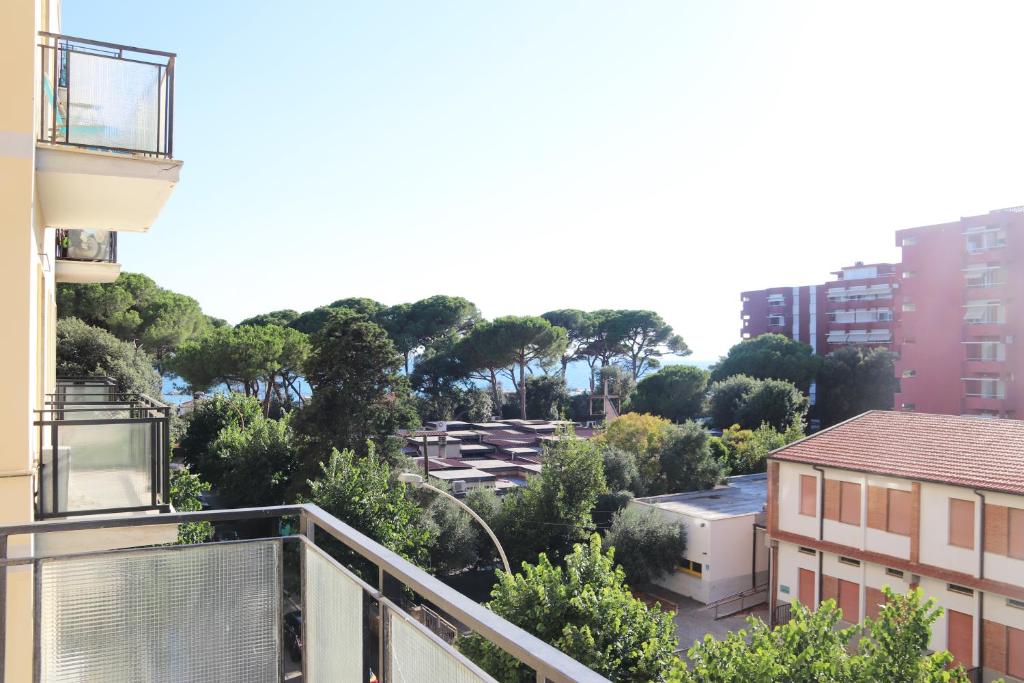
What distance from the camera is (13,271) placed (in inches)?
151

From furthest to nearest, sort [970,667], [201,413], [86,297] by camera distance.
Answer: [86,297] → [201,413] → [970,667]

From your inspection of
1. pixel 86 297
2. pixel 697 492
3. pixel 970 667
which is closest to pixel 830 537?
pixel 970 667

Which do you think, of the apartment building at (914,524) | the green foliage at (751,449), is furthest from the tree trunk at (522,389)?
the apartment building at (914,524)

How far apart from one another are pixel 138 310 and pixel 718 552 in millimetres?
27091

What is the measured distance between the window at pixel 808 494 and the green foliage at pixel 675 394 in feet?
92.4

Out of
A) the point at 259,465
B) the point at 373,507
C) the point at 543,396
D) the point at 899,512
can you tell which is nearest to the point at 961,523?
the point at 899,512

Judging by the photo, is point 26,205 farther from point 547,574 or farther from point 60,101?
point 547,574

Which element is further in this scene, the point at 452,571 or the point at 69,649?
the point at 452,571

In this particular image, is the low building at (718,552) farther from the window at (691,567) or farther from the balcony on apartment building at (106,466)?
the balcony on apartment building at (106,466)

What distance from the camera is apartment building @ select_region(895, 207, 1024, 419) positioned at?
32.6 m

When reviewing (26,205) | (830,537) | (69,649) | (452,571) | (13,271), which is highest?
(26,205)

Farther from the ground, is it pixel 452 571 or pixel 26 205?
pixel 26 205

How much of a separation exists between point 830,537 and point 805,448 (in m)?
2.10

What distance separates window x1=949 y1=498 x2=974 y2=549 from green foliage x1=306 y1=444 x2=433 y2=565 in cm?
1031
